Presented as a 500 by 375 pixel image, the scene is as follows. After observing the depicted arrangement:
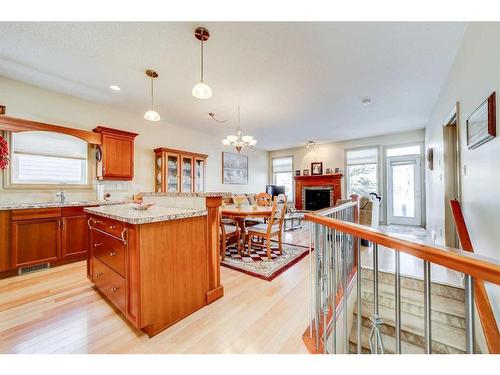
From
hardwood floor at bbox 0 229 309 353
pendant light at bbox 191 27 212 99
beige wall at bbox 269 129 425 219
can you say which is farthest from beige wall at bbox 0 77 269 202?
beige wall at bbox 269 129 425 219

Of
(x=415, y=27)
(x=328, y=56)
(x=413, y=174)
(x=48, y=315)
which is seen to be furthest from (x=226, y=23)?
(x=413, y=174)

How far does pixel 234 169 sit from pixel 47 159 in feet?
14.9

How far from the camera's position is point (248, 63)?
2.58 m

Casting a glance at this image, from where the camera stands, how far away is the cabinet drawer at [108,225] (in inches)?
66.8

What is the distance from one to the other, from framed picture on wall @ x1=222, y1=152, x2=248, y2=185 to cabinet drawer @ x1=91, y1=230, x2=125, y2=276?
177 inches

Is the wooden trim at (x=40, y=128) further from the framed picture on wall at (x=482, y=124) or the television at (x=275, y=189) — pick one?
the television at (x=275, y=189)

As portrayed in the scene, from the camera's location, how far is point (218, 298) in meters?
2.12

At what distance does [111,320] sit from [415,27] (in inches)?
157

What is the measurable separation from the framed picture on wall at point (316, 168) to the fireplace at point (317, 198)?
59 cm

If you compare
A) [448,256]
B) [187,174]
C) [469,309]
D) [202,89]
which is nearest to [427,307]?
[469,309]

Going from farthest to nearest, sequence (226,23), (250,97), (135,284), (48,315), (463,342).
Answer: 1. (250,97)
2. (226,23)
3. (48,315)
4. (463,342)
5. (135,284)

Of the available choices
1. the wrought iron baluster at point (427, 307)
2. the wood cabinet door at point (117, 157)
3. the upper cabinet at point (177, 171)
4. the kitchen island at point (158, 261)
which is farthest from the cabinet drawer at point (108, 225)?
the upper cabinet at point (177, 171)

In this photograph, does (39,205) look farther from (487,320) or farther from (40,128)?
(487,320)
